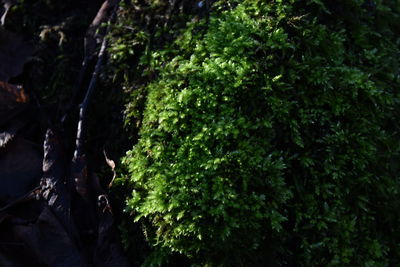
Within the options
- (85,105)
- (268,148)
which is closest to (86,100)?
(85,105)

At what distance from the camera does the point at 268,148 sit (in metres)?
2.25

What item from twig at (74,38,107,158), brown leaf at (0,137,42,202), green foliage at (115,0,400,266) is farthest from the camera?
twig at (74,38,107,158)

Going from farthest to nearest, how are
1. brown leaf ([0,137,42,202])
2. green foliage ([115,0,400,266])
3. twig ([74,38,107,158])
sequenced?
twig ([74,38,107,158]) < brown leaf ([0,137,42,202]) < green foliage ([115,0,400,266])

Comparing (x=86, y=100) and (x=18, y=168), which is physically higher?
(x=86, y=100)

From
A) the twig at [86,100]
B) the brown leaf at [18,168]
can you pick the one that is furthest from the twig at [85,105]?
the brown leaf at [18,168]

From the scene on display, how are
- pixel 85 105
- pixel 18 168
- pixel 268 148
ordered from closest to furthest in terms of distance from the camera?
pixel 268 148
pixel 18 168
pixel 85 105

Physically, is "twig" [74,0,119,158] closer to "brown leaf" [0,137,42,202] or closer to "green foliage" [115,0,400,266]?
"brown leaf" [0,137,42,202]

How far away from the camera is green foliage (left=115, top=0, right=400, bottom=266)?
83.2 inches

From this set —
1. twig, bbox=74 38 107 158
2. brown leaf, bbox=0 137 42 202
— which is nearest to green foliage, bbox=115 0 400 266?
twig, bbox=74 38 107 158

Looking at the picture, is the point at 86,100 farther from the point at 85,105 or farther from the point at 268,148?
the point at 268,148

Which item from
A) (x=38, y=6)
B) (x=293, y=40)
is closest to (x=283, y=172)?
(x=293, y=40)

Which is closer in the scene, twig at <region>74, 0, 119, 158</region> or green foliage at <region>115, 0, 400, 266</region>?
green foliage at <region>115, 0, 400, 266</region>

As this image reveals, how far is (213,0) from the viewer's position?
2701 mm

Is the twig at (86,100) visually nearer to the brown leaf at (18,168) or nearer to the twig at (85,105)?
the twig at (85,105)
